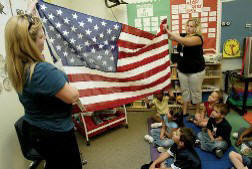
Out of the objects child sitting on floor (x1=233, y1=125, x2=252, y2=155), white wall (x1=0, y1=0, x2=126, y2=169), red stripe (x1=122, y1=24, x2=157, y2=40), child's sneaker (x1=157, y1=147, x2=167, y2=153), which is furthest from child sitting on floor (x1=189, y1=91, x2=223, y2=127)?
white wall (x1=0, y1=0, x2=126, y2=169)

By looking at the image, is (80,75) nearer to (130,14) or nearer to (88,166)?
(88,166)

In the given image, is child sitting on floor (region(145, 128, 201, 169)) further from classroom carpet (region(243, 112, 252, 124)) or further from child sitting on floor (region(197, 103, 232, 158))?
classroom carpet (region(243, 112, 252, 124))

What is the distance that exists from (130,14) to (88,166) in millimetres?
2918

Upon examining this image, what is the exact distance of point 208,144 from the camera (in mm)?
2559

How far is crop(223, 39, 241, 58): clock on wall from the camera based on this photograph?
378 cm

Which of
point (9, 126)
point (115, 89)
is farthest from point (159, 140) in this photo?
point (9, 126)

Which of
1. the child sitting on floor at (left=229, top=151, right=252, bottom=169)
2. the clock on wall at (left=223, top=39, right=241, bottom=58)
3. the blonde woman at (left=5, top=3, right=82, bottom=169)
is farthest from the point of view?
the clock on wall at (left=223, top=39, right=241, bottom=58)

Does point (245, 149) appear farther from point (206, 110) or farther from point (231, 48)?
point (231, 48)

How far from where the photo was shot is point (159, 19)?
3.88 metres

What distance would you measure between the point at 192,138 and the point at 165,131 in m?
0.94

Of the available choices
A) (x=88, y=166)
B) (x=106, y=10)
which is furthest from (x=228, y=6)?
(x=88, y=166)

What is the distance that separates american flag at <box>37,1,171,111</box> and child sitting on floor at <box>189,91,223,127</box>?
0.89m

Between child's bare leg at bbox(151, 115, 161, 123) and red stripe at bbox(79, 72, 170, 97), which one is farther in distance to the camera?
child's bare leg at bbox(151, 115, 161, 123)

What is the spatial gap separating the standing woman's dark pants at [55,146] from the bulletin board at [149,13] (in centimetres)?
312
